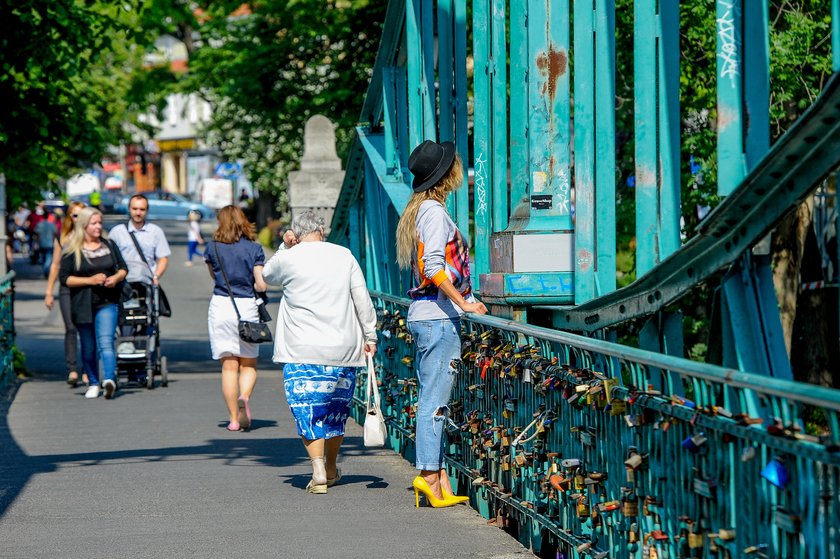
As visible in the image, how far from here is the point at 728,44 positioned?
5383 mm

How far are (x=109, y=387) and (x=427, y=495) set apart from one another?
6.09m

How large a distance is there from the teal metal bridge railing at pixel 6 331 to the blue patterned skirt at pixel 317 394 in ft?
21.9

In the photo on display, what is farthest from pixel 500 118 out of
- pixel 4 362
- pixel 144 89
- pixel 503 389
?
pixel 144 89

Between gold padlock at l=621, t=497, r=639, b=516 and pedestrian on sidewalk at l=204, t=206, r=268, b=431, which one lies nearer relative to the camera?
gold padlock at l=621, t=497, r=639, b=516

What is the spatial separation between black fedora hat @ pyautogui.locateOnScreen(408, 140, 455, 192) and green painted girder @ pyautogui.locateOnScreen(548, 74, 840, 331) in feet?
4.73

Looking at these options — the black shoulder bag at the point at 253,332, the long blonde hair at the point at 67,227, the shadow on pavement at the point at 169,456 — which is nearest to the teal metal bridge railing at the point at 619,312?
the shadow on pavement at the point at 169,456

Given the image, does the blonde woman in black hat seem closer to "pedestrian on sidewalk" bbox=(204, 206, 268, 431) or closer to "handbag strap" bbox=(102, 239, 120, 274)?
"pedestrian on sidewalk" bbox=(204, 206, 268, 431)

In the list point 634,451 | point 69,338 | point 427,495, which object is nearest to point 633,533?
point 634,451

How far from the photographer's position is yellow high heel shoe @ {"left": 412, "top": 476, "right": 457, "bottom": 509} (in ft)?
24.9

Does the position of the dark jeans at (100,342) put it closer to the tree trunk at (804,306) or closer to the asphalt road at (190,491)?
the asphalt road at (190,491)

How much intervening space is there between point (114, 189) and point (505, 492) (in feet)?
268

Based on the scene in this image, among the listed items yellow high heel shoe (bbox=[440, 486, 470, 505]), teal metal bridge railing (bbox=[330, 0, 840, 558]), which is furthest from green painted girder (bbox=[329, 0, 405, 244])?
yellow high heel shoe (bbox=[440, 486, 470, 505])

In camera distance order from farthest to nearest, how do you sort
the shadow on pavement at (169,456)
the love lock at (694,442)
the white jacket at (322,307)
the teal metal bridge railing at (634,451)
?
the shadow on pavement at (169,456)
the white jacket at (322,307)
the love lock at (694,442)
the teal metal bridge railing at (634,451)

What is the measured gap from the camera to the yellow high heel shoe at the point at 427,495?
24.9ft
